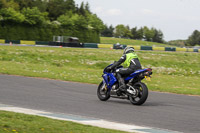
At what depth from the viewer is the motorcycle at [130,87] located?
10875 millimetres

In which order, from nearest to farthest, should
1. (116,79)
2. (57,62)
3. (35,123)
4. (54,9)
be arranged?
(35,123)
(116,79)
(57,62)
(54,9)

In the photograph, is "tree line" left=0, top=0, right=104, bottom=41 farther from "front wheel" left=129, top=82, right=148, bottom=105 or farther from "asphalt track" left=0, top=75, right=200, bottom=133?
"front wheel" left=129, top=82, right=148, bottom=105

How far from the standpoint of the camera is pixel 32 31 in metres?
74.2

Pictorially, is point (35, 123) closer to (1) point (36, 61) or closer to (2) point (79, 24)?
(1) point (36, 61)

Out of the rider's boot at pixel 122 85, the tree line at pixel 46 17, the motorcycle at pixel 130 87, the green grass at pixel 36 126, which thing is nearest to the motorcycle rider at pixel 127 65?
the rider's boot at pixel 122 85

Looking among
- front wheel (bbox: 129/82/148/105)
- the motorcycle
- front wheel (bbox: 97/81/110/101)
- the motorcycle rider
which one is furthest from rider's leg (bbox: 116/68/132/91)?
front wheel (bbox: 97/81/110/101)

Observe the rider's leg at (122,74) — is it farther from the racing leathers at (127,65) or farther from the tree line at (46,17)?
the tree line at (46,17)

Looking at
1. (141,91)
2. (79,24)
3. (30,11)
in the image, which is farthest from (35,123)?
(79,24)

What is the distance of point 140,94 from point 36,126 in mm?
4762

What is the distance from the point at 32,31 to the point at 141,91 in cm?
6529

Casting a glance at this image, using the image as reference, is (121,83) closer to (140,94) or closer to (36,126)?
(140,94)

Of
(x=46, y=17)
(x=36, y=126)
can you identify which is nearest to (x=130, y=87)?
(x=36, y=126)

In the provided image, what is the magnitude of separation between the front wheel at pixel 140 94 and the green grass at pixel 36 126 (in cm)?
369

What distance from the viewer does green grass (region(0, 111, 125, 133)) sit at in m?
6.53
